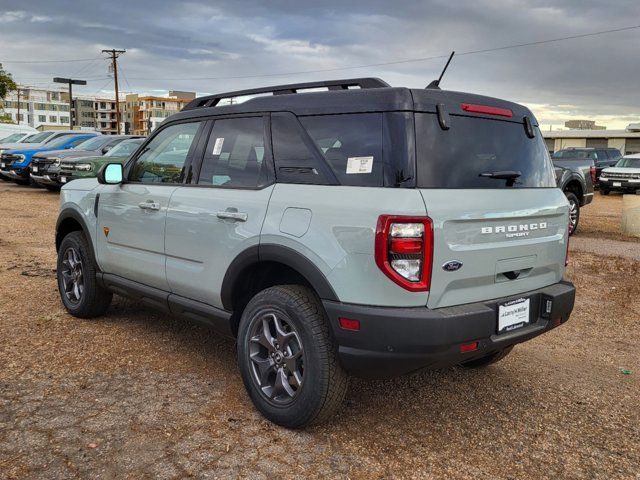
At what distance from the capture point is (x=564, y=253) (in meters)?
3.61

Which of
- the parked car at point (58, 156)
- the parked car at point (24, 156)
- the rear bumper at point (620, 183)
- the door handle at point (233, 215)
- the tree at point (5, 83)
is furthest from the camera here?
the tree at point (5, 83)

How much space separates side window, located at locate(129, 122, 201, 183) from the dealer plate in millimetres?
2309

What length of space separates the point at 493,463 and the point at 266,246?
5.34 feet

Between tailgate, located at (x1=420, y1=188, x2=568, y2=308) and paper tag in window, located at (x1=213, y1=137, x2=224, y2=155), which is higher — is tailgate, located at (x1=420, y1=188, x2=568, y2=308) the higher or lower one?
the lower one

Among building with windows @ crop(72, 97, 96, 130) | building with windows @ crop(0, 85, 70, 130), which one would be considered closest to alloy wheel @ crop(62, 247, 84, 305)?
building with windows @ crop(0, 85, 70, 130)

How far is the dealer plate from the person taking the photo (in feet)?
10.1

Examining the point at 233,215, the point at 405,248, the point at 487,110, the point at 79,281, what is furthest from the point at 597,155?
the point at 405,248

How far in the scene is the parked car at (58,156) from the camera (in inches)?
614

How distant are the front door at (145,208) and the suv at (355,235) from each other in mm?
35

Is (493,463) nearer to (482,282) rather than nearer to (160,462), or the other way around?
(482,282)

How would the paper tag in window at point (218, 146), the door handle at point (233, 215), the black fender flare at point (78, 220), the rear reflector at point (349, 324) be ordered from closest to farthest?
1. the rear reflector at point (349, 324)
2. the door handle at point (233, 215)
3. the paper tag in window at point (218, 146)
4. the black fender flare at point (78, 220)

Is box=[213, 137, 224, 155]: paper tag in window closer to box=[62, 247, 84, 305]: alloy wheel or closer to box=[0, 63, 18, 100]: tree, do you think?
box=[62, 247, 84, 305]: alloy wheel

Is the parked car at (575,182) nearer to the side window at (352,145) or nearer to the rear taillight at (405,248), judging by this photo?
the side window at (352,145)

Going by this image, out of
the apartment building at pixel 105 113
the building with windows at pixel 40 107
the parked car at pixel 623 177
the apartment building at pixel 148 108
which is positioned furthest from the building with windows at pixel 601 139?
the apartment building at pixel 105 113
